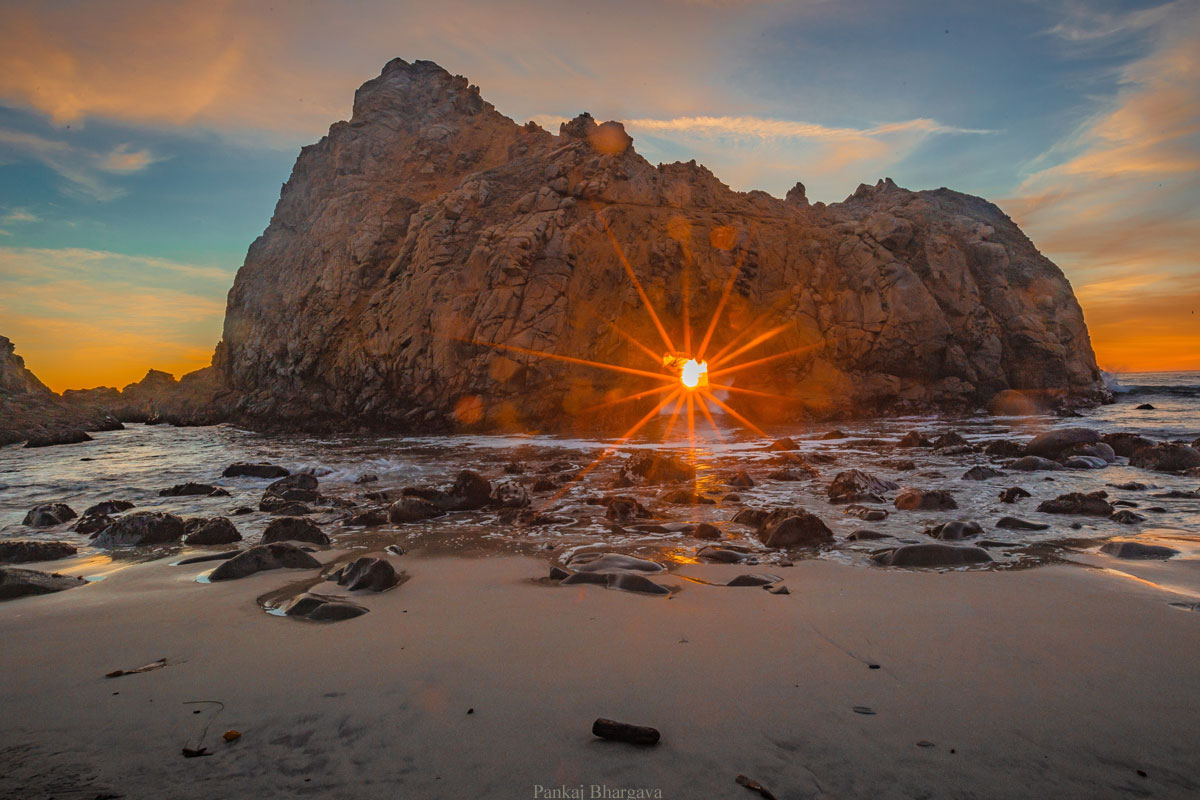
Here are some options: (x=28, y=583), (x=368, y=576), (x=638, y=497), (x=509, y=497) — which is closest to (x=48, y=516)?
(x=28, y=583)

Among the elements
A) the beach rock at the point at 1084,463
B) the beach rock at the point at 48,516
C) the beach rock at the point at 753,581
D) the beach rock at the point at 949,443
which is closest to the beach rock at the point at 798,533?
the beach rock at the point at 753,581

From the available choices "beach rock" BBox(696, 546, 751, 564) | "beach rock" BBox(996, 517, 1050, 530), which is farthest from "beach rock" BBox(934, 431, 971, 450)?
"beach rock" BBox(696, 546, 751, 564)

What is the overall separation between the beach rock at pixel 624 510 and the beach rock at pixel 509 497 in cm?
171

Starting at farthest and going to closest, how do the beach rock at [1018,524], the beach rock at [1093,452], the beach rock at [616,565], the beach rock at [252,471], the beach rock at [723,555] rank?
the beach rock at [252,471], the beach rock at [1093,452], the beach rock at [1018,524], the beach rock at [723,555], the beach rock at [616,565]

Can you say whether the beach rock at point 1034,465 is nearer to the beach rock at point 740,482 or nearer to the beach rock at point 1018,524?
the beach rock at point 740,482

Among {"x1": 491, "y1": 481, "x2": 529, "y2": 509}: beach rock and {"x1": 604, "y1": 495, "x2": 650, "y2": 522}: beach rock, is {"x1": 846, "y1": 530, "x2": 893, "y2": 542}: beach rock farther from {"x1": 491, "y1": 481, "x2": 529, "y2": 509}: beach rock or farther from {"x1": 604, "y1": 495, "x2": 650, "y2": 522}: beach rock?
{"x1": 491, "y1": 481, "x2": 529, "y2": 509}: beach rock

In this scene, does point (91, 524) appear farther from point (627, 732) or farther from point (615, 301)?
point (615, 301)

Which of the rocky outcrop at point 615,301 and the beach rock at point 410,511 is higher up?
the rocky outcrop at point 615,301

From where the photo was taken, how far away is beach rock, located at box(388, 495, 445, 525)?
8.02 meters

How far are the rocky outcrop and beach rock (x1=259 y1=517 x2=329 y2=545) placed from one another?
24.5m

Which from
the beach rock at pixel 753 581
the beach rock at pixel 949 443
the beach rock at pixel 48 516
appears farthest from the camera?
the beach rock at pixel 949 443

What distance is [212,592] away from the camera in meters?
4.54

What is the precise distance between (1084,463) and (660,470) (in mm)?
8449

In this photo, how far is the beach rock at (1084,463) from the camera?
1135 cm
